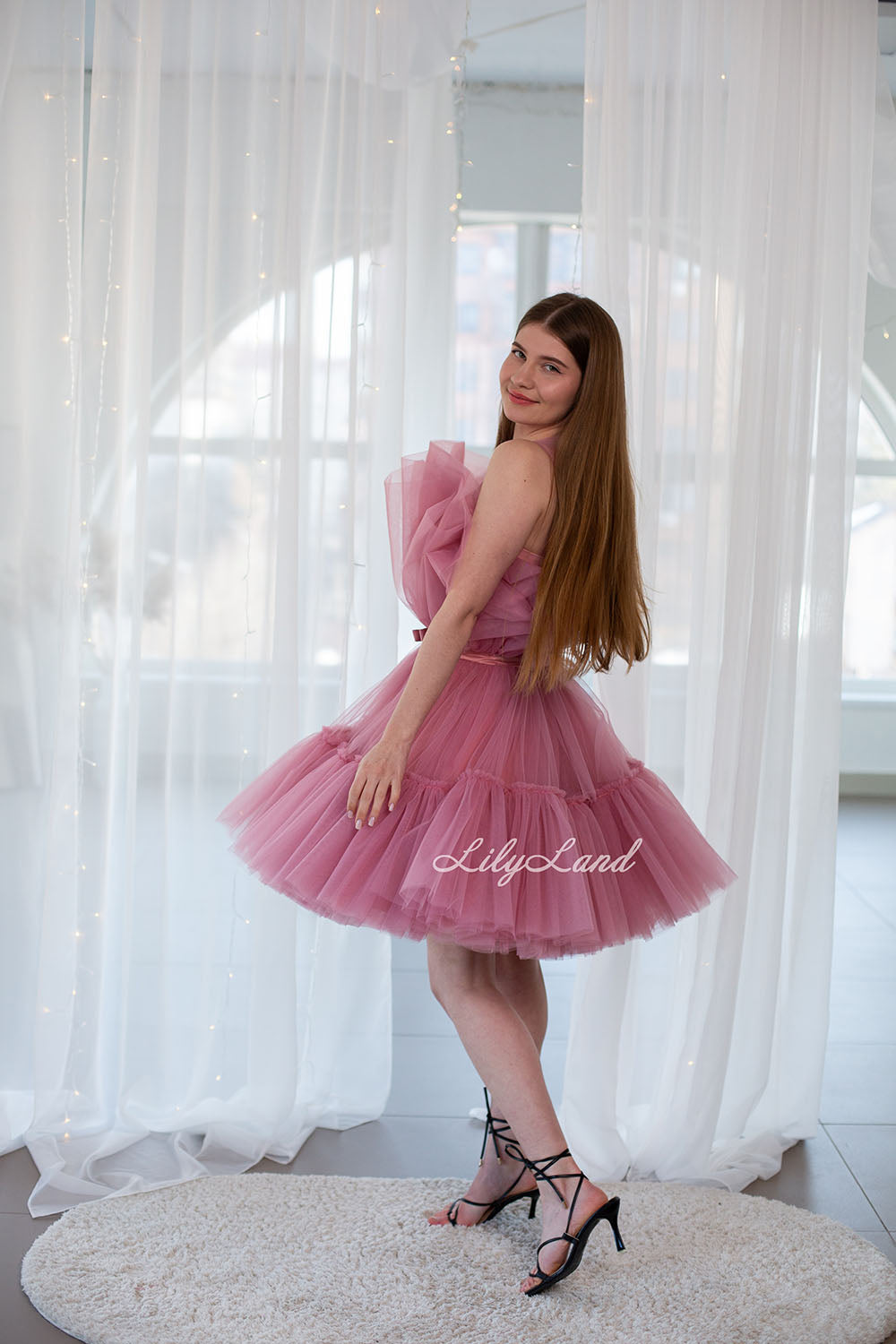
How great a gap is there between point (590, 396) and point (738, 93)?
2.89ft

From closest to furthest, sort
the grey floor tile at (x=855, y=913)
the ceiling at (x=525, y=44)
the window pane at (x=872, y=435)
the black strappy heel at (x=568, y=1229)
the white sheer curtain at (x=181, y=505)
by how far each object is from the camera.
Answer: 1. the black strappy heel at (x=568, y=1229)
2. the white sheer curtain at (x=181, y=505)
3. the window pane at (x=872, y=435)
4. the ceiling at (x=525, y=44)
5. the grey floor tile at (x=855, y=913)

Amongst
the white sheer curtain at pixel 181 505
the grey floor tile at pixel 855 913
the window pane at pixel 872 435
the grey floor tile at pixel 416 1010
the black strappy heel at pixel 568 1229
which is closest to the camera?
the black strappy heel at pixel 568 1229

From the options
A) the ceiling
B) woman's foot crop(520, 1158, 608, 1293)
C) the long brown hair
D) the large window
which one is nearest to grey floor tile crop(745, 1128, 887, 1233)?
woman's foot crop(520, 1158, 608, 1293)

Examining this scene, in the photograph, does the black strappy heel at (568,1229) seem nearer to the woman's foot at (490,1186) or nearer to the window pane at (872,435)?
the woman's foot at (490,1186)

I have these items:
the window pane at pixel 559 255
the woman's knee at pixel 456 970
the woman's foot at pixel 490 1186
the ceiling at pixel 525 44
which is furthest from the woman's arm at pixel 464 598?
the window pane at pixel 559 255

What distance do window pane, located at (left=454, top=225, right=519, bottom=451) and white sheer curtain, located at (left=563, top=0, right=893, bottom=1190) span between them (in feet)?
12.1

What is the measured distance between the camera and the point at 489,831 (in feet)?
5.77

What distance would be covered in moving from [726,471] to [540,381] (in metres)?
0.63

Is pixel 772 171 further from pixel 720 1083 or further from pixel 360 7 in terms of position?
pixel 720 1083

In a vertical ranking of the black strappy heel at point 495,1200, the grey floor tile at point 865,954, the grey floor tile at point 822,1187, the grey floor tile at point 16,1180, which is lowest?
the grey floor tile at point 865,954

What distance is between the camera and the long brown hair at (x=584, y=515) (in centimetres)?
188

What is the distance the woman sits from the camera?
175 cm

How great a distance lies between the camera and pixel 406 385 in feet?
8.56

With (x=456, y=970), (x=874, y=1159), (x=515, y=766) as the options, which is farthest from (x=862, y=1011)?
(x=515, y=766)
